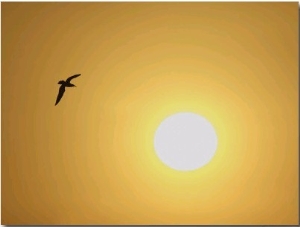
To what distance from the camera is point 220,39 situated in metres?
15.8

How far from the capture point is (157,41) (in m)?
15.8

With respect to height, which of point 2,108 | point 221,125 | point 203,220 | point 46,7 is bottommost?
point 203,220

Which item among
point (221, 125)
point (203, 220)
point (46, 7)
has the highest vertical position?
point (46, 7)

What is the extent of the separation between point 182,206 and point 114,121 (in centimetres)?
259

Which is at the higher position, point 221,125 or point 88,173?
point 221,125

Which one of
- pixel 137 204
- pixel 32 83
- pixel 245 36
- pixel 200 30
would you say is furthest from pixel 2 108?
pixel 245 36

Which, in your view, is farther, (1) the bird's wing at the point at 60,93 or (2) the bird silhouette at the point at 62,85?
(1) the bird's wing at the point at 60,93

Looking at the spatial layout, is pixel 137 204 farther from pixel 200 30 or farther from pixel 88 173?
pixel 200 30

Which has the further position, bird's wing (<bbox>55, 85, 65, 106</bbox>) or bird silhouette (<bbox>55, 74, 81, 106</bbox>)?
bird's wing (<bbox>55, 85, 65, 106</bbox>)

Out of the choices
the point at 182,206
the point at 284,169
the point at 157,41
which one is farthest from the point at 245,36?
the point at 182,206

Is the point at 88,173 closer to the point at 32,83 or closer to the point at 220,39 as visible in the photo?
the point at 32,83

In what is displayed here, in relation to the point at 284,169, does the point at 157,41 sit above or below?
above

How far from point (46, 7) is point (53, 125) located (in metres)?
2.77

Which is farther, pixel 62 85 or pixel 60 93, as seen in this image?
pixel 60 93
